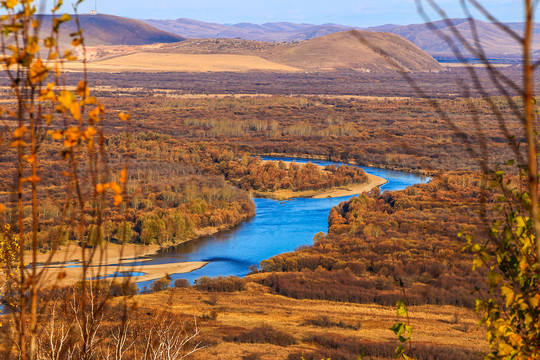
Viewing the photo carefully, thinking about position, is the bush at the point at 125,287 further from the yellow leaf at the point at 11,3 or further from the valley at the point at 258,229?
the yellow leaf at the point at 11,3

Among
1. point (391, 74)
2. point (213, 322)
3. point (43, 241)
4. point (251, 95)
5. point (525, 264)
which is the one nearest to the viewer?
point (525, 264)

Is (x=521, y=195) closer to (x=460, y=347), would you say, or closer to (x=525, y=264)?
(x=525, y=264)

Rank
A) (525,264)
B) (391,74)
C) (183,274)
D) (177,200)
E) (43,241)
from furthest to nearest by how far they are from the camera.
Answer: (391,74) → (177,200) → (43,241) → (183,274) → (525,264)

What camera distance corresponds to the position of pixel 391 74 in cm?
16788

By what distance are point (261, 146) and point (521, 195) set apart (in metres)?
55.1

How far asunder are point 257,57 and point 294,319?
16423 cm

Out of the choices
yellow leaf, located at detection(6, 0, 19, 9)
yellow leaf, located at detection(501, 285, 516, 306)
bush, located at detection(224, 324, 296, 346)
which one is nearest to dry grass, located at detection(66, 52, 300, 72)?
bush, located at detection(224, 324, 296, 346)

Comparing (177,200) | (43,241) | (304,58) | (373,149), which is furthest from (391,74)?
(43,241)

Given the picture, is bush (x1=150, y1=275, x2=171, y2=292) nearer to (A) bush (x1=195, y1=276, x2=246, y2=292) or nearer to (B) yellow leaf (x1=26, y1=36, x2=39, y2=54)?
(A) bush (x1=195, y1=276, x2=246, y2=292)

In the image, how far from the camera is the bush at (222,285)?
19797 mm

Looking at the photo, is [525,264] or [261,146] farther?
[261,146]

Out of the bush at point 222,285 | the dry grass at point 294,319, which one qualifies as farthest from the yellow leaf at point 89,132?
the bush at point 222,285

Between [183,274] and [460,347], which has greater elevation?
[460,347]

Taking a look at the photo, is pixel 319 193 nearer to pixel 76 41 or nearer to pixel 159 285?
pixel 159 285
